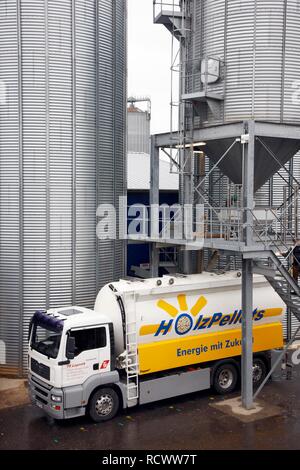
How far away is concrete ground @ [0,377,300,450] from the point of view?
11.4 meters

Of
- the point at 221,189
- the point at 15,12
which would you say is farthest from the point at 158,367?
the point at 15,12

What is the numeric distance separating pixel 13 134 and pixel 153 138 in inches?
178

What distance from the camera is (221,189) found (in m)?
20.3

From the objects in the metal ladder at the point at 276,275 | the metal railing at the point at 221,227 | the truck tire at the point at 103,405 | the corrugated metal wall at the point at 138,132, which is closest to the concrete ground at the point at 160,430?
the truck tire at the point at 103,405

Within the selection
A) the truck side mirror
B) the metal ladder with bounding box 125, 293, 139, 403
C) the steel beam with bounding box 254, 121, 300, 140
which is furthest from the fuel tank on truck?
the steel beam with bounding box 254, 121, 300, 140

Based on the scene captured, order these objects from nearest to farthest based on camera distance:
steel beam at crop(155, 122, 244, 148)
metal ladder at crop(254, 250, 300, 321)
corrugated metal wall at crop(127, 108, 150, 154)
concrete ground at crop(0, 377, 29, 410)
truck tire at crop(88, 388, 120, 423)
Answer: truck tire at crop(88, 388, 120, 423) < metal ladder at crop(254, 250, 300, 321) < steel beam at crop(155, 122, 244, 148) < concrete ground at crop(0, 377, 29, 410) < corrugated metal wall at crop(127, 108, 150, 154)

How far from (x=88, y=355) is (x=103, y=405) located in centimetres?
133

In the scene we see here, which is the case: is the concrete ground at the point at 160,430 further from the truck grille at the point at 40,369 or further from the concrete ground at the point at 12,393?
the truck grille at the point at 40,369

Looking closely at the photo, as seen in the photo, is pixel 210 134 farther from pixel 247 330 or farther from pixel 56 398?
pixel 56 398

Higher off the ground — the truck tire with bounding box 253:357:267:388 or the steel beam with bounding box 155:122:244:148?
the steel beam with bounding box 155:122:244:148

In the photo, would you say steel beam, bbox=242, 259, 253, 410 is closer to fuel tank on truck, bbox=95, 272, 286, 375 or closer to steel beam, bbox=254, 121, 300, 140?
fuel tank on truck, bbox=95, 272, 286, 375

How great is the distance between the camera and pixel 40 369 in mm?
12648

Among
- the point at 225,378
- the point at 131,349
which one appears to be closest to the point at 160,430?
the point at 131,349

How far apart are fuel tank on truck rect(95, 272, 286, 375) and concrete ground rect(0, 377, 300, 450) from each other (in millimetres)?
1185
